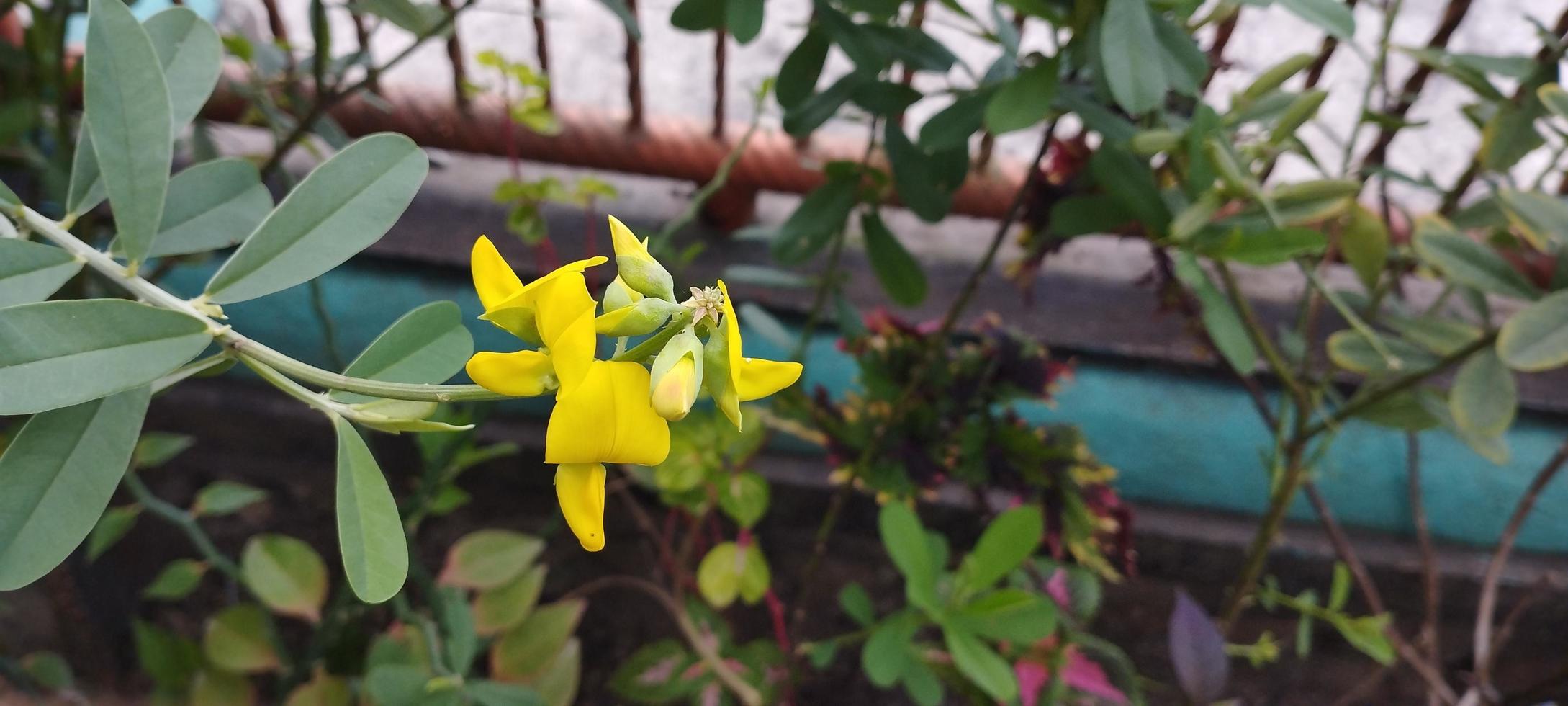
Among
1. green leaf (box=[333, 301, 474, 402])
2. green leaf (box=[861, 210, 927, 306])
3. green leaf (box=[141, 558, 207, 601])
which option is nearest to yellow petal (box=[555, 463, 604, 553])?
green leaf (box=[333, 301, 474, 402])

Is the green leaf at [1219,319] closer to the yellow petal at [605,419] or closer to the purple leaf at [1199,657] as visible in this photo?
the purple leaf at [1199,657]

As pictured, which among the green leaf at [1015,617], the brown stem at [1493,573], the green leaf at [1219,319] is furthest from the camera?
the brown stem at [1493,573]

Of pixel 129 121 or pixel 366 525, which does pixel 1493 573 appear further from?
pixel 129 121

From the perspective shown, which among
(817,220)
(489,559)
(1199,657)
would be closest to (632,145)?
(817,220)

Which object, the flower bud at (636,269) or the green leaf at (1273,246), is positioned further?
the green leaf at (1273,246)

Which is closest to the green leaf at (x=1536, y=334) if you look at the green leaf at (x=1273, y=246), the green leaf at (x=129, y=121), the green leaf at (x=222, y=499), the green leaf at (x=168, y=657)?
the green leaf at (x=1273, y=246)

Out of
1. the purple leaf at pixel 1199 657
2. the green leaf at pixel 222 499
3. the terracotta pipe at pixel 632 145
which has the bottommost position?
the green leaf at pixel 222 499

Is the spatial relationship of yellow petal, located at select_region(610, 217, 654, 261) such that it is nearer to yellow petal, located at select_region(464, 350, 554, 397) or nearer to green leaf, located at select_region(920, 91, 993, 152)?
yellow petal, located at select_region(464, 350, 554, 397)
